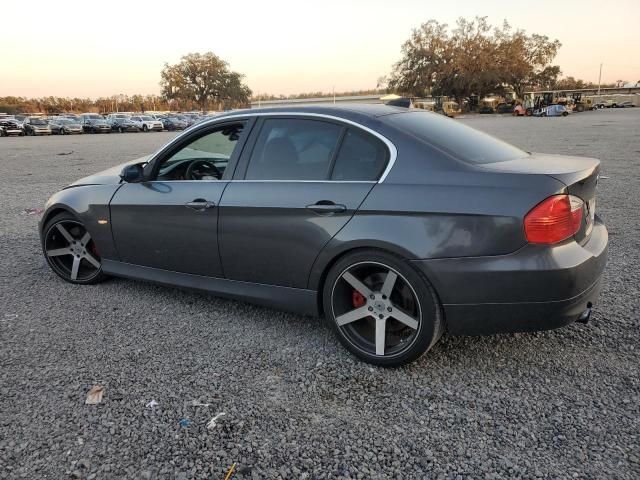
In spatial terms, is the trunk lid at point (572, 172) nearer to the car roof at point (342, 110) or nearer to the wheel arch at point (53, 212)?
the car roof at point (342, 110)

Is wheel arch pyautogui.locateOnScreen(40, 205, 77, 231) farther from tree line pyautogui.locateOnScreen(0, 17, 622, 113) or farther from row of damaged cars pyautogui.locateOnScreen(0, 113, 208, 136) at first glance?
tree line pyautogui.locateOnScreen(0, 17, 622, 113)

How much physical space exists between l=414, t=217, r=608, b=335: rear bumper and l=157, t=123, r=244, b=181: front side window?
5.81 feet

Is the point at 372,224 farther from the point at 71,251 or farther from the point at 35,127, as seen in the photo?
the point at 35,127

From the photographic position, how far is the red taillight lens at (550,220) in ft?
8.95

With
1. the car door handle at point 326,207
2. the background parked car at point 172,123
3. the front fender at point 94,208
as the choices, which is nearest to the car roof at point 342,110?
the car door handle at point 326,207

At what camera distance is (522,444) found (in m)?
2.47

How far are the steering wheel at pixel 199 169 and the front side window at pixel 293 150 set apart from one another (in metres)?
0.61

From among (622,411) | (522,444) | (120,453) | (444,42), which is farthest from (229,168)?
(444,42)

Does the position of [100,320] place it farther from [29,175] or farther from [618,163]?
[618,163]

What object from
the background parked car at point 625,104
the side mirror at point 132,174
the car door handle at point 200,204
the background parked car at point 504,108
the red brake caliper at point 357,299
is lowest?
the background parked car at point 625,104

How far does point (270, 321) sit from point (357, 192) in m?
1.36

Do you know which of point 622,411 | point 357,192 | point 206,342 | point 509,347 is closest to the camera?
point 622,411

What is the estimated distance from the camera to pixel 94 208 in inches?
176

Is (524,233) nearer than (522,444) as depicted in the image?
No
